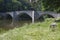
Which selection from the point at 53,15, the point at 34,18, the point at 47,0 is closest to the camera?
the point at 47,0

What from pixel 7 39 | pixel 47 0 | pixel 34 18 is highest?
Result: pixel 47 0

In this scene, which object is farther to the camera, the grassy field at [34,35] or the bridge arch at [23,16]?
the bridge arch at [23,16]

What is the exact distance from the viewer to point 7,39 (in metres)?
8.60

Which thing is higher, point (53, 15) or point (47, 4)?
point (47, 4)

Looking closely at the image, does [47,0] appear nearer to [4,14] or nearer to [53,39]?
[53,39]

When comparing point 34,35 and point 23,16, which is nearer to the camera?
point 34,35

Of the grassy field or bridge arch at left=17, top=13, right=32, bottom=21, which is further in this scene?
bridge arch at left=17, top=13, right=32, bottom=21

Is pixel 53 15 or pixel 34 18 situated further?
pixel 34 18

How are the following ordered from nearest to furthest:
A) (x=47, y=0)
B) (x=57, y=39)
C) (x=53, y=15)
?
(x=57, y=39), (x=47, y=0), (x=53, y=15)

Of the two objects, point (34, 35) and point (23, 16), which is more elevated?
point (34, 35)

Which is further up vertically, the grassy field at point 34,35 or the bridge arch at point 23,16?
the grassy field at point 34,35

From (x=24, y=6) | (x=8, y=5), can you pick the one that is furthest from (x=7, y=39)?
(x=24, y=6)

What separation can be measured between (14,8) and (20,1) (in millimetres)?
4852

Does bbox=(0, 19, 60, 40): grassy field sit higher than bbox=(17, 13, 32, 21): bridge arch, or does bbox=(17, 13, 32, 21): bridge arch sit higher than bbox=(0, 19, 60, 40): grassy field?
bbox=(0, 19, 60, 40): grassy field
